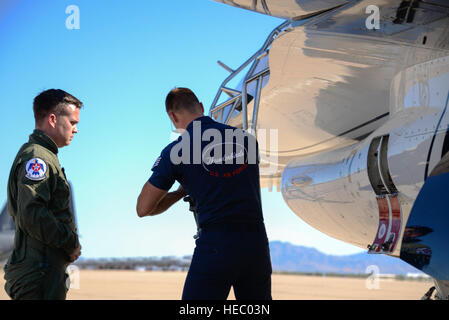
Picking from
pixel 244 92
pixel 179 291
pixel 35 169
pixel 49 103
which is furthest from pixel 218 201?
pixel 179 291

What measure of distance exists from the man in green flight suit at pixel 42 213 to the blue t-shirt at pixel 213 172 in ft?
1.68

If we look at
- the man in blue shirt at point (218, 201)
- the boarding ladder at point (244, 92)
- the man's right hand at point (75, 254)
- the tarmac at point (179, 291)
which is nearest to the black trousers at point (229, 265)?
the man in blue shirt at point (218, 201)

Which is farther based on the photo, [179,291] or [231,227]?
[179,291]

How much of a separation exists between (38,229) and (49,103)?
701 mm

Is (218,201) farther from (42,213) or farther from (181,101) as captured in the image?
(42,213)

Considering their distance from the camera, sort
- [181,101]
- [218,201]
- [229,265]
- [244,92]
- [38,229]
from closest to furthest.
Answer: [38,229], [229,265], [218,201], [181,101], [244,92]

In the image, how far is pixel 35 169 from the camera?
2.31m

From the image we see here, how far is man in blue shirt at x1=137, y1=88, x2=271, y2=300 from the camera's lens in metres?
2.37

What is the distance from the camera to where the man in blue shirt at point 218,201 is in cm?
237

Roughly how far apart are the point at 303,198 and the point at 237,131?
4252 mm

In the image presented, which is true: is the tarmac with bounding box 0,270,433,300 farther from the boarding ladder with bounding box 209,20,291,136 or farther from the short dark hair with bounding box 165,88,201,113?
the short dark hair with bounding box 165,88,201,113

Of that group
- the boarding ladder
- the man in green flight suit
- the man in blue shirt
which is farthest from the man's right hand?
the boarding ladder
